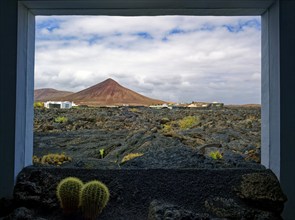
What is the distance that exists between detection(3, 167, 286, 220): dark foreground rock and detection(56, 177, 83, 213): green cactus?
0.06m

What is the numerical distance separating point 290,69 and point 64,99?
2.06m

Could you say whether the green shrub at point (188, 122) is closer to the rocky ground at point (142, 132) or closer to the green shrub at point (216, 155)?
the rocky ground at point (142, 132)

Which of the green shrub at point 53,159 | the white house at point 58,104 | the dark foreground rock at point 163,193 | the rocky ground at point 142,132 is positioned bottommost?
the dark foreground rock at point 163,193

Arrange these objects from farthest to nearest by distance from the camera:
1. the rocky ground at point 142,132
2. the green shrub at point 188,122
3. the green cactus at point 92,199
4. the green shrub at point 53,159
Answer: the green shrub at point 188,122, the rocky ground at point 142,132, the green shrub at point 53,159, the green cactus at point 92,199

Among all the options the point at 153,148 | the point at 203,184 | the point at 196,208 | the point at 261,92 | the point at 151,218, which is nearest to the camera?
the point at 151,218

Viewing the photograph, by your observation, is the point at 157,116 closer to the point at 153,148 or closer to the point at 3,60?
the point at 153,148

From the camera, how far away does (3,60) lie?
8.55 feet

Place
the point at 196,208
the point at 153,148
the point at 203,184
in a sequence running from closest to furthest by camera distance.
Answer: the point at 196,208 < the point at 203,184 < the point at 153,148

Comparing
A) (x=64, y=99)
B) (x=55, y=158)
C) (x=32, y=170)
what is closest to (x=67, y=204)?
(x=32, y=170)

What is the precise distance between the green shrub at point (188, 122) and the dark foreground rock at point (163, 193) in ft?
2.32

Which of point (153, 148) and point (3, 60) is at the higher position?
point (3, 60)

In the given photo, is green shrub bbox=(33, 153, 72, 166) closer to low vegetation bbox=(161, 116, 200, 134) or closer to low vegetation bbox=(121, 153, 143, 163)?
low vegetation bbox=(121, 153, 143, 163)

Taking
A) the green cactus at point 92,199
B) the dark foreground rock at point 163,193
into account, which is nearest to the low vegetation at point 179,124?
the dark foreground rock at point 163,193

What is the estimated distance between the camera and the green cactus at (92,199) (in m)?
2.29
